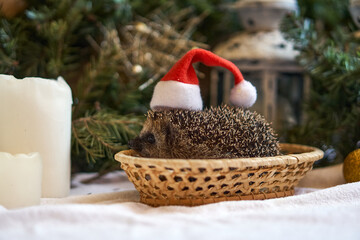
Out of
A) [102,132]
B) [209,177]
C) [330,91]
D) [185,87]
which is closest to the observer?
[209,177]

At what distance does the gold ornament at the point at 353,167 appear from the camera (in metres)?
0.94

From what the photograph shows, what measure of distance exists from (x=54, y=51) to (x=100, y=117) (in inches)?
11.4

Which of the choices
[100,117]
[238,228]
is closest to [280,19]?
[100,117]

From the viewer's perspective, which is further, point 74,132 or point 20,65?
point 20,65

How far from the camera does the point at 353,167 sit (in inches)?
37.3

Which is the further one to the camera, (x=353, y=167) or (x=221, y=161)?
(x=353, y=167)

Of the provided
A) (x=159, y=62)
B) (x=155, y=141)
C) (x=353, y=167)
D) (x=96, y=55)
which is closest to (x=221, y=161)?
(x=155, y=141)

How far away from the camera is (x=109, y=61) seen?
121 cm

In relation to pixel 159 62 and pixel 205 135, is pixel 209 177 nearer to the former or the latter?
pixel 205 135

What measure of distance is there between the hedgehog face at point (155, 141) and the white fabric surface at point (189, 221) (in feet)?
0.48

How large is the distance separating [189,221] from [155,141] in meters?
0.26

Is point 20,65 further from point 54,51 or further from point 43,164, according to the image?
point 43,164

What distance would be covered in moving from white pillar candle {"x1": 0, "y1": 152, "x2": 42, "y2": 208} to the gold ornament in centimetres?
71

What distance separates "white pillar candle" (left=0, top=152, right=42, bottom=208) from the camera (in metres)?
0.78
